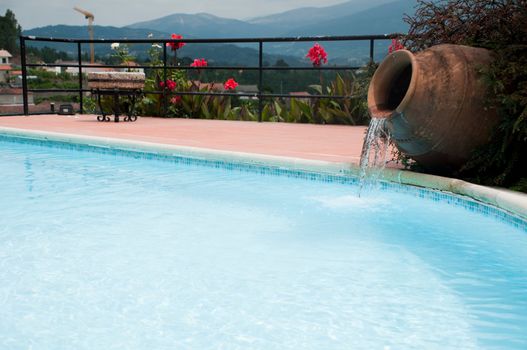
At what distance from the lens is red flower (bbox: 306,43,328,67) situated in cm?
805

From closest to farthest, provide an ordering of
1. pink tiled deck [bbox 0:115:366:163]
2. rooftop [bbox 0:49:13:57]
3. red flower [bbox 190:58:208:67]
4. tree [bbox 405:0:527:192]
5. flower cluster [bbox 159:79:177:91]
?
tree [bbox 405:0:527:192], pink tiled deck [bbox 0:115:366:163], flower cluster [bbox 159:79:177:91], red flower [bbox 190:58:208:67], rooftop [bbox 0:49:13:57]

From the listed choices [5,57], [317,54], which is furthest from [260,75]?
[5,57]

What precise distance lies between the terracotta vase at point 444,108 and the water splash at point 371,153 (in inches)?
5.3

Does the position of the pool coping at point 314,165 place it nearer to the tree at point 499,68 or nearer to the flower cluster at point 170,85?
the tree at point 499,68

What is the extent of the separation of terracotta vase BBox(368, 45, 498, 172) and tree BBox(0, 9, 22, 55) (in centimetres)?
10717

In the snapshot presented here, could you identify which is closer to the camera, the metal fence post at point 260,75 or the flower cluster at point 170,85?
the metal fence post at point 260,75

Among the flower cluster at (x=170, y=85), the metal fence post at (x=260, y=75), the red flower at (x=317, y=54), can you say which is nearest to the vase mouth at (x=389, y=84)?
the metal fence post at (x=260, y=75)

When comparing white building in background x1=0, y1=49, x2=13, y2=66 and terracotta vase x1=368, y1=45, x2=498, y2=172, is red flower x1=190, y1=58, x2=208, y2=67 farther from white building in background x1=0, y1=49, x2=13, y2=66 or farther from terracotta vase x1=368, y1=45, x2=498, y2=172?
white building in background x1=0, y1=49, x2=13, y2=66

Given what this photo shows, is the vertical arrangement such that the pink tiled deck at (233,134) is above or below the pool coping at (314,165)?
above

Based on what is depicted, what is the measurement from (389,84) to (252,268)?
1.65 m

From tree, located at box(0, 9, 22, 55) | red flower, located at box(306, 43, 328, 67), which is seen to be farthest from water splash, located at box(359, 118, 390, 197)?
tree, located at box(0, 9, 22, 55)

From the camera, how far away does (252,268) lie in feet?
8.94

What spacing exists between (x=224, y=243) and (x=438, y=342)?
1.35 meters

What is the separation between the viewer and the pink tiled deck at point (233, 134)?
495cm
